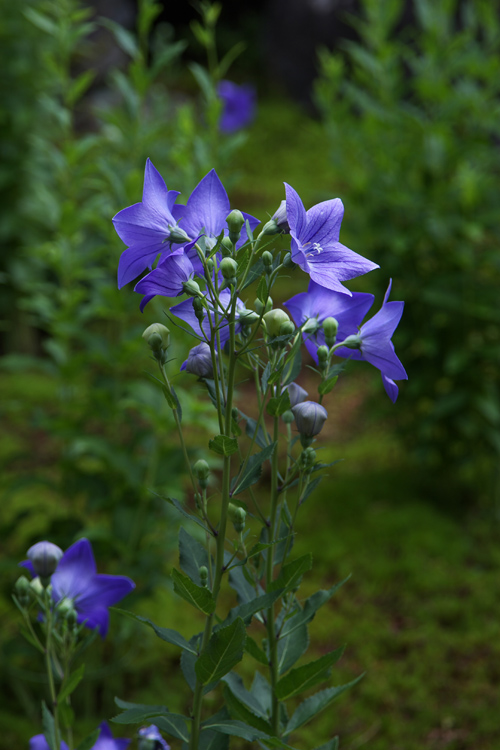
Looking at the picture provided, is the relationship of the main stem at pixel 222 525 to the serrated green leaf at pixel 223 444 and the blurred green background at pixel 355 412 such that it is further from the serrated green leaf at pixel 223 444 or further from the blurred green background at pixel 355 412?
the blurred green background at pixel 355 412

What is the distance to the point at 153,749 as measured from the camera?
1.08 m

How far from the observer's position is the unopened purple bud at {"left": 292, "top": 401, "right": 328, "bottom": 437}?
929mm

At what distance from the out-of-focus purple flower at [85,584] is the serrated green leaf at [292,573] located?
31 centimetres

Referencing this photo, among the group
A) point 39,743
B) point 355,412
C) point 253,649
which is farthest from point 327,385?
point 355,412

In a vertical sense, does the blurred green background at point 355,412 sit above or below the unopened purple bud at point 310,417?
below

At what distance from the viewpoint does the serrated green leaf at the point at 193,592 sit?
83cm

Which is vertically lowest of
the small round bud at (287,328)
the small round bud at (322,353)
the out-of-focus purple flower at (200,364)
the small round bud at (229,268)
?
the out-of-focus purple flower at (200,364)

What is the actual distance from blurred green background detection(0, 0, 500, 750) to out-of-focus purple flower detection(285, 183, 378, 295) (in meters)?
1.01

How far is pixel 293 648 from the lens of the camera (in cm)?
106

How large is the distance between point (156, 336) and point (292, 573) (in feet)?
1.17

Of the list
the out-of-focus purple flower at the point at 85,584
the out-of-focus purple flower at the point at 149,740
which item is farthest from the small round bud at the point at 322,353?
the out-of-focus purple flower at the point at 149,740

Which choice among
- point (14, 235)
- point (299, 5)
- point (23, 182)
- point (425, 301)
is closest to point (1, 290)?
point (14, 235)

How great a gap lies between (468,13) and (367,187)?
35.7 inches

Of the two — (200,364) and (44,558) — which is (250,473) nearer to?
(200,364)
